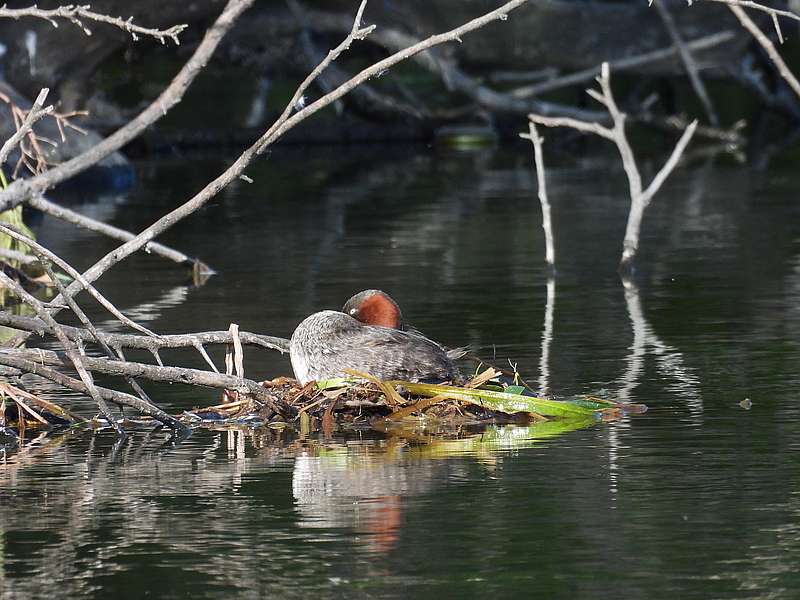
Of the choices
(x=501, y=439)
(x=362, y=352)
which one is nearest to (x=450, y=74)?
(x=362, y=352)

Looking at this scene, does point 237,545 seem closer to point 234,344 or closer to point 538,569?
point 538,569

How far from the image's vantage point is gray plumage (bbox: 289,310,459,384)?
9.45 metres

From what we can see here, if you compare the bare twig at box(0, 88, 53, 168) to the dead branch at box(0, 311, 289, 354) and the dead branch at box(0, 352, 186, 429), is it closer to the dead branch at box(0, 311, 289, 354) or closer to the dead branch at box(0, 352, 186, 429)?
the dead branch at box(0, 311, 289, 354)

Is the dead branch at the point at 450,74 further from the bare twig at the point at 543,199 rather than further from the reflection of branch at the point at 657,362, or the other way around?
the reflection of branch at the point at 657,362

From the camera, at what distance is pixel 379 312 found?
10234 mm

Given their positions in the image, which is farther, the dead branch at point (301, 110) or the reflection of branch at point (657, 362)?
the reflection of branch at point (657, 362)

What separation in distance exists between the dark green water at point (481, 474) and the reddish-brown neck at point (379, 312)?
0.92 meters

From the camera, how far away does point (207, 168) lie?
33469 millimetres

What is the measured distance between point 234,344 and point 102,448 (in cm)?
132

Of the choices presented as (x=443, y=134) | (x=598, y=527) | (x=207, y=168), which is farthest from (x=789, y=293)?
(x=443, y=134)

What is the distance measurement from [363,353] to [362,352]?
10 mm

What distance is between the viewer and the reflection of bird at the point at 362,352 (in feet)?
31.0

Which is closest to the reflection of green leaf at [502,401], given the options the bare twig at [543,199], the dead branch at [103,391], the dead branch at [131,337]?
the dead branch at [103,391]

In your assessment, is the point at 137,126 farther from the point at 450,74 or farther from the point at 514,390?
the point at 450,74
